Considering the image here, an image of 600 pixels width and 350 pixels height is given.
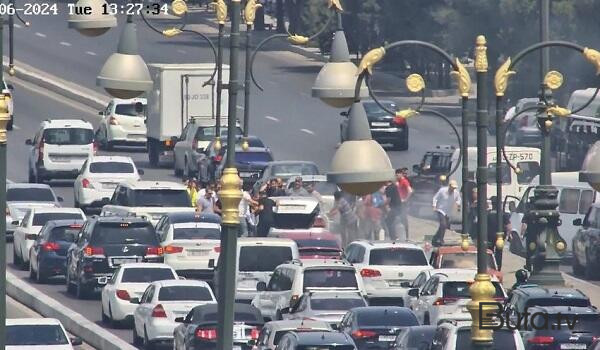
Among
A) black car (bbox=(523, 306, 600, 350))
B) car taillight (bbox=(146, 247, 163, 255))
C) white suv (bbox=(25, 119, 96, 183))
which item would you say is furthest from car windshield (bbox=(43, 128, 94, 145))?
black car (bbox=(523, 306, 600, 350))

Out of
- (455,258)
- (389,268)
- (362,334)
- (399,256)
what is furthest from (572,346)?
(399,256)

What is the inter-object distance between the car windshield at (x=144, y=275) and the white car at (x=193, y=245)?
2786mm

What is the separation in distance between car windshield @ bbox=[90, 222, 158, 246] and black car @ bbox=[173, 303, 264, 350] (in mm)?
7305

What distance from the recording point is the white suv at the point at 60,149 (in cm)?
5575

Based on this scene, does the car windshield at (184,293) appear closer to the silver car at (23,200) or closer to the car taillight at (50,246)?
the car taillight at (50,246)

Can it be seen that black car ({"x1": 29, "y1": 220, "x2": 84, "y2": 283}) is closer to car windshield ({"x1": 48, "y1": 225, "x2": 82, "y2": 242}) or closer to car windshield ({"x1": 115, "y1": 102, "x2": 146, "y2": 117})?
car windshield ({"x1": 48, "y1": 225, "x2": 82, "y2": 242})

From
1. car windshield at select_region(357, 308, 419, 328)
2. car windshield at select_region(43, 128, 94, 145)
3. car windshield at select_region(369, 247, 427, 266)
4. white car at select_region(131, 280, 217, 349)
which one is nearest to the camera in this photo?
car windshield at select_region(357, 308, 419, 328)

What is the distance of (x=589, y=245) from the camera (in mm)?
42219

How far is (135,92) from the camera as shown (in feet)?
67.7

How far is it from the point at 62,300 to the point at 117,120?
22967 millimetres

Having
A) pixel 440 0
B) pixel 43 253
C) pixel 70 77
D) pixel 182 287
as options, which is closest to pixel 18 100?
pixel 70 77

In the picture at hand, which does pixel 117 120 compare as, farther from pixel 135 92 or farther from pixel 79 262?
pixel 135 92

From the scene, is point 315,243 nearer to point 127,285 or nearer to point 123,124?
point 127,285

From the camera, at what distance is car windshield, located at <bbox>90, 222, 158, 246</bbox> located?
3997cm
